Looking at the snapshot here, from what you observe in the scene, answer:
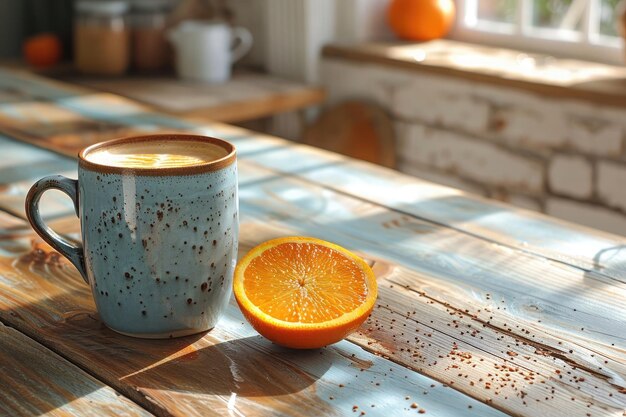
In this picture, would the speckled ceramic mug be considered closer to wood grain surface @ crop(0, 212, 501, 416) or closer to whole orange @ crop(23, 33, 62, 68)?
wood grain surface @ crop(0, 212, 501, 416)

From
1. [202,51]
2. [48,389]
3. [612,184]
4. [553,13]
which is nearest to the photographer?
[48,389]

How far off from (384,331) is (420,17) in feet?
5.82

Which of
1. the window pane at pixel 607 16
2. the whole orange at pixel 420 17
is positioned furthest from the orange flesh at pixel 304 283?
the window pane at pixel 607 16

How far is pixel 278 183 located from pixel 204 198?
1.48 ft

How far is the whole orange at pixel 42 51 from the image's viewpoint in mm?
2424

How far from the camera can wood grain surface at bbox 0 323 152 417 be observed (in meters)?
0.61

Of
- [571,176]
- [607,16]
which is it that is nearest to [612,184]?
[571,176]

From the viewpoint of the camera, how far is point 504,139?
6.84ft

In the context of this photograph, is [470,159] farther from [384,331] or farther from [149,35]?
[384,331]

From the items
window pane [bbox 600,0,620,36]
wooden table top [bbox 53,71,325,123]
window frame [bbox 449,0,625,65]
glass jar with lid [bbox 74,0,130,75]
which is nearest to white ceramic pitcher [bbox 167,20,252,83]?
wooden table top [bbox 53,71,325,123]

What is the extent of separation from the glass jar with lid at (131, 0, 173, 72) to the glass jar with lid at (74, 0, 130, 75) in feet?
0.11

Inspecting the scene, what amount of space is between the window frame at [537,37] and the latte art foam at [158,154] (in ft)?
5.36

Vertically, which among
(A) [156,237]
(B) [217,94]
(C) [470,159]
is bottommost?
(C) [470,159]

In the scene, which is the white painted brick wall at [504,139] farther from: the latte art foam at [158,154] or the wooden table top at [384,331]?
the latte art foam at [158,154]
